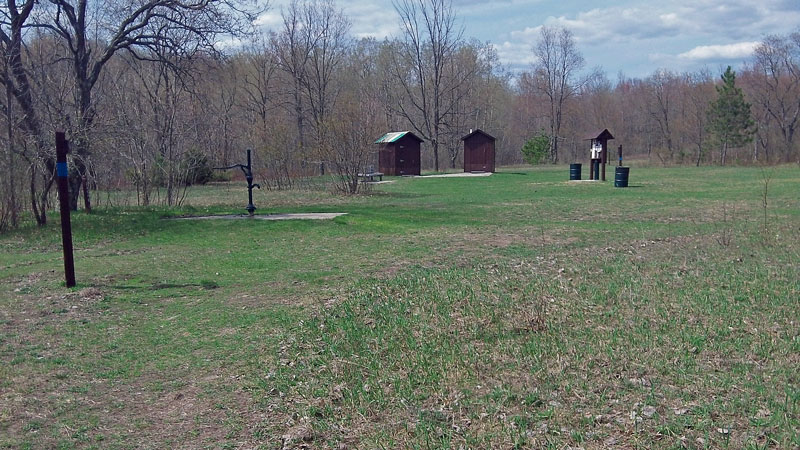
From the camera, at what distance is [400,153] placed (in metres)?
44.4

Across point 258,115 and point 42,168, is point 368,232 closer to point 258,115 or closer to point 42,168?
point 42,168

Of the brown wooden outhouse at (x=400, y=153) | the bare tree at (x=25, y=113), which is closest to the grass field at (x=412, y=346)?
the bare tree at (x=25, y=113)

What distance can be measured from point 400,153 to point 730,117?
28.4 meters

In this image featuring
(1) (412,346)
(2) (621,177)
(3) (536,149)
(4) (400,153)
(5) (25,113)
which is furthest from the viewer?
(3) (536,149)

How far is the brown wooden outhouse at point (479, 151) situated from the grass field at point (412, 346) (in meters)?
35.3

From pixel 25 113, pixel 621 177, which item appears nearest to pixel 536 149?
pixel 621 177

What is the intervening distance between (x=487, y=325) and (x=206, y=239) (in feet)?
28.3

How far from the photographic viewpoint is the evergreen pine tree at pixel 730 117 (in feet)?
179

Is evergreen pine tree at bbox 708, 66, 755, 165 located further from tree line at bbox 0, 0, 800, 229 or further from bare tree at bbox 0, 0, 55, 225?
bare tree at bbox 0, 0, 55, 225

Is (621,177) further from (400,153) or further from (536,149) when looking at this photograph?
(536,149)

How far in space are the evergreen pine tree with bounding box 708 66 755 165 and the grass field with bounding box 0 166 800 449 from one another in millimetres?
47997

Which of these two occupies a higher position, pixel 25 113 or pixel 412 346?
pixel 25 113

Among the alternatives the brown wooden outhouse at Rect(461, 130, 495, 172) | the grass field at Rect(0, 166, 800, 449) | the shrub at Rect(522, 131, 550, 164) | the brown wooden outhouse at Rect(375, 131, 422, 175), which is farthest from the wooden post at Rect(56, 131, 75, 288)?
the shrub at Rect(522, 131, 550, 164)

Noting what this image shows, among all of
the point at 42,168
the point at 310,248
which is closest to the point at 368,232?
the point at 310,248
